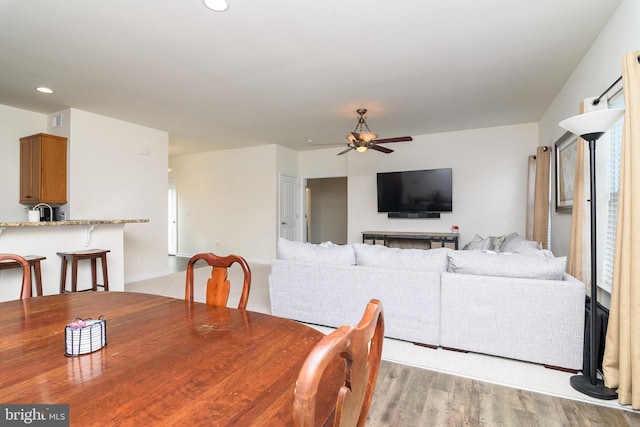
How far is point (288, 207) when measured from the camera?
23.9 feet

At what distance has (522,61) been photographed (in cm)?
310

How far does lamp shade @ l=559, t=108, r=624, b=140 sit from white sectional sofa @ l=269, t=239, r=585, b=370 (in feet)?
2.94

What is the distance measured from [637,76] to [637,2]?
2.20 feet

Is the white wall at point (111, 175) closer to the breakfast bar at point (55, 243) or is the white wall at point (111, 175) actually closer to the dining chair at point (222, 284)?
the breakfast bar at point (55, 243)

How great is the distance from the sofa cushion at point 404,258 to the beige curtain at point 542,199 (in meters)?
2.44

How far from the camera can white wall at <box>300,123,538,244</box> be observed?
213 inches

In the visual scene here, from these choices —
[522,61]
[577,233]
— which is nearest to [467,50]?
[522,61]

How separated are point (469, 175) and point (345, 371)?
5928 millimetres

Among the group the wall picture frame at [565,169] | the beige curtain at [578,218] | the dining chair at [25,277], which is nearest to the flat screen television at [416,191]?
the wall picture frame at [565,169]

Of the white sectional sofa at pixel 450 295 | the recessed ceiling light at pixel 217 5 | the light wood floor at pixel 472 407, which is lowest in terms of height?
the light wood floor at pixel 472 407

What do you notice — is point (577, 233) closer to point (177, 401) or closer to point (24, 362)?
point (177, 401)

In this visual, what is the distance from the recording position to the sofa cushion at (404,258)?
2.65 m

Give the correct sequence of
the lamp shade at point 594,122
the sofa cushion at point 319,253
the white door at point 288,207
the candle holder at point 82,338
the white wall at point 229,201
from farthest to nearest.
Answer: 1. the white door at point 288,207
2. the white wall at point 229,201
3. the sofa cushion at point 319,253
4. the lamp shade at point 594,122
5. the candle holder at point 82,338

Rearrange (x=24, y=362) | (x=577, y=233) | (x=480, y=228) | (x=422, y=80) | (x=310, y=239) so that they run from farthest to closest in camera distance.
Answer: (x=310, y=239)
(x=480, y=228)
(x=422, y=80)
(x=577, y=233)
(x=24, y=362)
